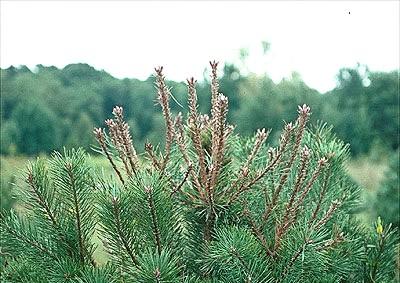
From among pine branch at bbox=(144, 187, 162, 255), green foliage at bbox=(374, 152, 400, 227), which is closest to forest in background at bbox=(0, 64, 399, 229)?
green foliage at bbox=(374, 152, 400, 227)

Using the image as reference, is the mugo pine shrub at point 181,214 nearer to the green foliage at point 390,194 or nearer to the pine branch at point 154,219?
the pine branch at point 154,219

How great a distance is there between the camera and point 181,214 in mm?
1267

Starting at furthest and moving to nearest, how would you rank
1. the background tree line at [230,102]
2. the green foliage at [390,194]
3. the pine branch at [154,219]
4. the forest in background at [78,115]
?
the green foliage at [390,194], the background tree line at [230,102], the forest in background at [78,115], the pine branch at [154,219]

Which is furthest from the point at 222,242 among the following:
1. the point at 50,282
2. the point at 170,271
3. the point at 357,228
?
the point at 357,228

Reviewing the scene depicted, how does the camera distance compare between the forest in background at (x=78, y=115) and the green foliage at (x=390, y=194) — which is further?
the green foliage at (x=390, y=194)

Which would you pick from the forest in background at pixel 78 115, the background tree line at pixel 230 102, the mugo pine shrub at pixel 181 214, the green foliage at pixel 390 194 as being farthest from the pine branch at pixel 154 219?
the green foliage at pixel 390 194

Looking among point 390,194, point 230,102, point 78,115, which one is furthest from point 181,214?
point 230,102

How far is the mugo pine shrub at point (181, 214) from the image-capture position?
116 cm

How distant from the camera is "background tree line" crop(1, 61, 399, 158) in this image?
4.46m

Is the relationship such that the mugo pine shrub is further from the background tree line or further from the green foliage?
the green foliage

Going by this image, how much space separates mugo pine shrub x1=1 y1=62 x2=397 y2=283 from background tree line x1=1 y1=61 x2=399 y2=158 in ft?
0.76

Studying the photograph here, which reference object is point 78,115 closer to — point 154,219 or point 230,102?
point 154,219

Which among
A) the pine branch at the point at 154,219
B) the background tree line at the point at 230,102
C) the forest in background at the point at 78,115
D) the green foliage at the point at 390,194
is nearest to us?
the pine branch at the point at 154,219

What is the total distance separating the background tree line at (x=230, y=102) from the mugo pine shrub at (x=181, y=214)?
23 centimetres
